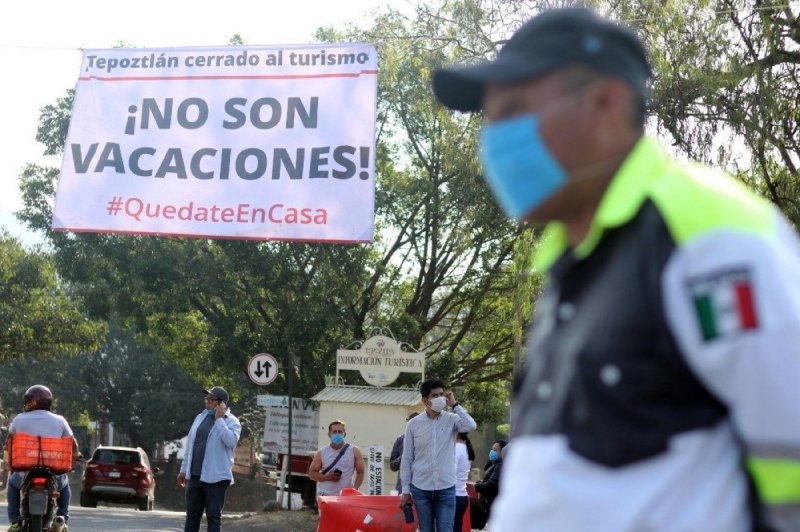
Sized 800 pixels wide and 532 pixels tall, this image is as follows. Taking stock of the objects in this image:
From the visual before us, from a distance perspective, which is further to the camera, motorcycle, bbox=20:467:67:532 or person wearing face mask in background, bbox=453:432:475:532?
person wearing face mask in background, bbox=453:432:475:532

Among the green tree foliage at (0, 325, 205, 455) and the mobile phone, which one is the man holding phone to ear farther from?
the green tree foliage at (0, 325, 205, 455)

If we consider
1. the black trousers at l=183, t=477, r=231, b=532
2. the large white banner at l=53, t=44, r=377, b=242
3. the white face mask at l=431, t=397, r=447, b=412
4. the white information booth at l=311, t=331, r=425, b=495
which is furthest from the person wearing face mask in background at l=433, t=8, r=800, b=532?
the white information booth at l=311, t=331, r=425, b=495

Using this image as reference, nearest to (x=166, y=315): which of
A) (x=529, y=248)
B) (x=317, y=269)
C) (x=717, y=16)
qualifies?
(x=317, y=269)

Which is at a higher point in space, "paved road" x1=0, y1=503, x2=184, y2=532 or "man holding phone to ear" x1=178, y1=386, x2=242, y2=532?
"man holding phone to ear" x1=178, y1=386, x2=242, y2=532

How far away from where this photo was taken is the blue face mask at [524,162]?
197 centimetres

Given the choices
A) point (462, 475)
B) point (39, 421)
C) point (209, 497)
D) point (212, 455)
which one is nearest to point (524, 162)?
point (39, 421)

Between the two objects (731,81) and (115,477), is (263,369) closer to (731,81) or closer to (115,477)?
(731,81)

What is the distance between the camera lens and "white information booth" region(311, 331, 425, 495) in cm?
2256

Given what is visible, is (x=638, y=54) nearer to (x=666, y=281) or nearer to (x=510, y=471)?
(x=666, y=281)

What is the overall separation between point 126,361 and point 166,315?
30.8m

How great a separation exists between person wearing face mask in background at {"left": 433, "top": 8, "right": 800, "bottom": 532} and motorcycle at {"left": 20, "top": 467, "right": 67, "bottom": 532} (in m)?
9.90

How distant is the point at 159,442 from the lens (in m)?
62.4

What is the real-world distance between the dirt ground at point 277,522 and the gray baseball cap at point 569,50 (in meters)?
19.3

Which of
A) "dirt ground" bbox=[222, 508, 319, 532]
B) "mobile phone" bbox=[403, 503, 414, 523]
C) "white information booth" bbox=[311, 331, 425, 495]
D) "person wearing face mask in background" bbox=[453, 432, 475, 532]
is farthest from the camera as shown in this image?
"white information booth" bbox=[311, 331, 425, 495]
